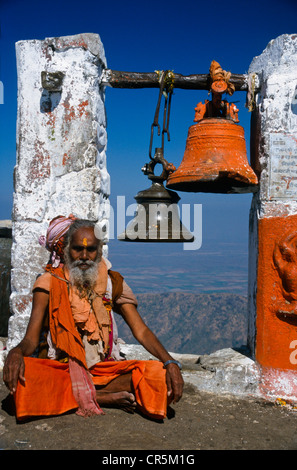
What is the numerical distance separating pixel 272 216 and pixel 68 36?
202 cm

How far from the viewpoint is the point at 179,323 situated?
10438 millimetres

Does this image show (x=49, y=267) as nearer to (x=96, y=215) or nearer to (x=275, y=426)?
(x=96, y=215)

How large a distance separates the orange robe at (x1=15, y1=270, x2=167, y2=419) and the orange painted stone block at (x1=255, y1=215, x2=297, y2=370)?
3.41ft

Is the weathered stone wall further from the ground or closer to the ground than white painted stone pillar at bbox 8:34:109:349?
closer to the ground

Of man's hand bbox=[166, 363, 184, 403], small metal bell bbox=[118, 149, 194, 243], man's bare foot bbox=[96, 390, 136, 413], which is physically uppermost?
small metal bell bbox=[118, 149, 194, 243]

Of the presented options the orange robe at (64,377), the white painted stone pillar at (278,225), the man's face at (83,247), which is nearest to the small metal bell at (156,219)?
the man's face at (83,247)

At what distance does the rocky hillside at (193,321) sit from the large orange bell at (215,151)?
21.6 ft

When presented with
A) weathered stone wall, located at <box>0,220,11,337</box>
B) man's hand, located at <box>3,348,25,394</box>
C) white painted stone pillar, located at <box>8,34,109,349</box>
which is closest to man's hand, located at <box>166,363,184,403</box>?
man's hand, located at <box>3,348,25,394</box>

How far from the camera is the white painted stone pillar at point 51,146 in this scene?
371 centimetres

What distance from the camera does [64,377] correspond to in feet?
9.32

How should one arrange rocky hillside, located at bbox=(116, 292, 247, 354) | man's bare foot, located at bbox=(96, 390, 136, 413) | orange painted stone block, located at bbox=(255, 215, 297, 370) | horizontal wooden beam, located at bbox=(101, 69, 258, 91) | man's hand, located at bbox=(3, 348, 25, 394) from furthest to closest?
rocky hillside, located at bbox=(116, 292, 247, 354) → horizontal wooden beam, located at bbox=(101, 69, 258, 91) → orange painted stone block, located at bbox=(255, 215, 297, 370) → man's bare foot, located at bbox=(96, 390, 136, 413) → man's hand, located at bbox=(3, 348, 25, 394)

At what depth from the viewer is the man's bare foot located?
2920 millimetres

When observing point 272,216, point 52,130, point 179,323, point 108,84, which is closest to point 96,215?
point 52,130

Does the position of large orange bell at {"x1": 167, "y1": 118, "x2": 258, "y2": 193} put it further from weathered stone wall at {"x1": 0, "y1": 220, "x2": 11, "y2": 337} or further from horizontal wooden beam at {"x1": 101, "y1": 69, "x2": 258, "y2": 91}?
weathered stone wall at {"x1": 0, "y1": 220, "x2": 11, "y2": 337}
